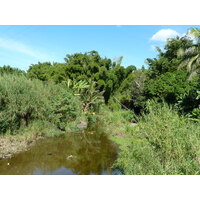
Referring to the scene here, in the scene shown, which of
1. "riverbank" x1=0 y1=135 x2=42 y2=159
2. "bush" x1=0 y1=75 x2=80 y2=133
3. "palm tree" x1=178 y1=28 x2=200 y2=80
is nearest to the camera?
"riverbank" x1=0 y1=135 x2=42 y2=159

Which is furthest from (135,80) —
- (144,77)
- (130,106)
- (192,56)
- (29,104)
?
(29,104)

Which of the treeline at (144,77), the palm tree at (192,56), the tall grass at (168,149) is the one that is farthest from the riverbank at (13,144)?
the palm tree at (192,56)

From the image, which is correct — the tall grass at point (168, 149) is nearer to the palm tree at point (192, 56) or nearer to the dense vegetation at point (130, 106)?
the dense vegetation at point (130, 106)

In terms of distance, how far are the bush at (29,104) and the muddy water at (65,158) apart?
133cm

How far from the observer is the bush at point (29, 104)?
7.30 meters

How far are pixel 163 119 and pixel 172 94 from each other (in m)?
5.38

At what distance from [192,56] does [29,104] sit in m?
10.6

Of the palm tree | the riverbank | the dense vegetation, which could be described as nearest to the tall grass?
the dense vegetation

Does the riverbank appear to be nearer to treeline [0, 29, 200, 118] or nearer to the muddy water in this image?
the muddy water

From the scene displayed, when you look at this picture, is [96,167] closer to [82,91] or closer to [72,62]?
[82,91]

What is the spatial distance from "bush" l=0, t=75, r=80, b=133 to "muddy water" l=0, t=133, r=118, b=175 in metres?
1.33

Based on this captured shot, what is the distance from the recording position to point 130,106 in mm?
15508

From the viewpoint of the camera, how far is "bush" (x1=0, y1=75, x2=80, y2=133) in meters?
7.30
